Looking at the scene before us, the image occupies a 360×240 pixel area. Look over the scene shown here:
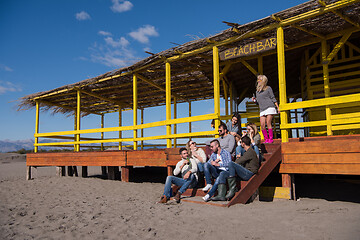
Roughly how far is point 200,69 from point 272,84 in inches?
178

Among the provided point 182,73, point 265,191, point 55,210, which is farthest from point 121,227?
point 182,73

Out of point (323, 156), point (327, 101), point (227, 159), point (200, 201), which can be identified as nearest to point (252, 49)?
point (327, 101)

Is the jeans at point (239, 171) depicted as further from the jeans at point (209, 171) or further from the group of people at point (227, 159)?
the jeans at point (209, 171)

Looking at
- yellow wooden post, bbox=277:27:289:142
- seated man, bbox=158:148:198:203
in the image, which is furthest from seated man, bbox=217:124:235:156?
yellow wooden post, bbox=277:27:289:142

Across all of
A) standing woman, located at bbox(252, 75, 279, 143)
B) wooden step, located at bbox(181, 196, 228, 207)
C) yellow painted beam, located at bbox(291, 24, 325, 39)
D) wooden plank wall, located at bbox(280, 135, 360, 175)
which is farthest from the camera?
yellow painted beam, located at bbox(291, 24, 325, 39)

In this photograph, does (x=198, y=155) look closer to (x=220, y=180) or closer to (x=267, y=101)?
(x=220, y=180)

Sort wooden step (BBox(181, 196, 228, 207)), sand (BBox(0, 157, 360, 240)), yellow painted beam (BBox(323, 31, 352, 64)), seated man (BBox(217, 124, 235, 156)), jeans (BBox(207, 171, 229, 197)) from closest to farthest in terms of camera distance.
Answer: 1. sand (BBox(0, 157, 360, 240))
2. wooden step (BBox(181, 196, 228, 207))
3. jeans (BBox(207, 171, 229, 197))
4. seated man (BBox(217, 124, 235, 156))
5. yellow painted beam (BBox(323, 31, 352, 64))

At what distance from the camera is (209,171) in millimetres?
6414

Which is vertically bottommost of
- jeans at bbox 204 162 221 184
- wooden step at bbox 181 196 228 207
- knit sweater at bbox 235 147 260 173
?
wooden step at bbox 181 196 228 207

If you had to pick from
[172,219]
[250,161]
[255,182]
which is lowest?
[172,219]

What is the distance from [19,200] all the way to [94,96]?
7.11 meters

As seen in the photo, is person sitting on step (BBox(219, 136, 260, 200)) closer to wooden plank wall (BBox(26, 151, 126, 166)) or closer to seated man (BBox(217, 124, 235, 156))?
seated man (BBox(217, 124, 235, 156))

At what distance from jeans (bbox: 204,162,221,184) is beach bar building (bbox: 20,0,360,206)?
70cm

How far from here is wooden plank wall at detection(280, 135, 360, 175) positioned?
5.45 meters
